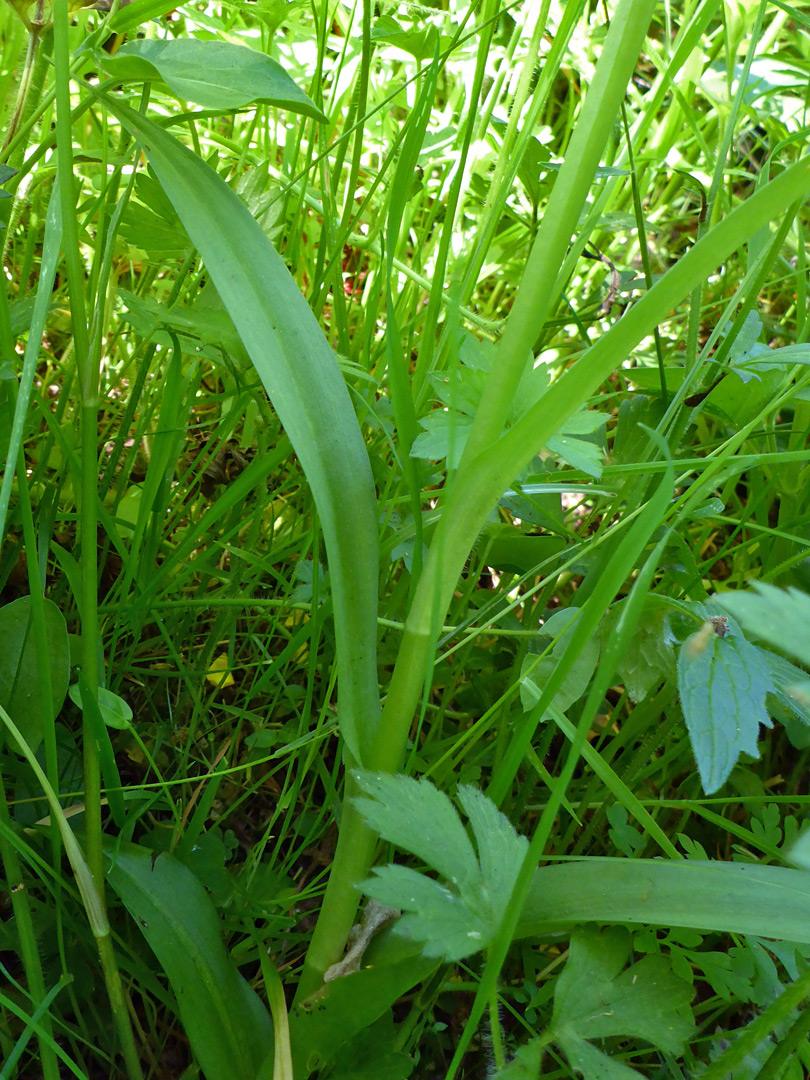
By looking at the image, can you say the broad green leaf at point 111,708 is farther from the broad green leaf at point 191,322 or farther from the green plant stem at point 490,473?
the broad green leaf at point 191,322

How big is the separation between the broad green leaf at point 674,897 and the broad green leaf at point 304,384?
184mm

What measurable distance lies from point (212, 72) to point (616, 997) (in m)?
0.76

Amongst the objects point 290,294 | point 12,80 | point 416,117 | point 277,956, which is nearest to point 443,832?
point 277,956

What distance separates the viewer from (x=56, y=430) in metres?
0.72

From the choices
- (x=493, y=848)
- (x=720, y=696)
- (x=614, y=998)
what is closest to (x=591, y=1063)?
(x=614, y=998)

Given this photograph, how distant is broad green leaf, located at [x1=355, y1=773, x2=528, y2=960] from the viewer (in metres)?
0.50

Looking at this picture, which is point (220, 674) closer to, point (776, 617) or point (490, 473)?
point (490, 473)

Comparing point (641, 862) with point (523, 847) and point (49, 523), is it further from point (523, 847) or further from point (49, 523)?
point (49, 523)

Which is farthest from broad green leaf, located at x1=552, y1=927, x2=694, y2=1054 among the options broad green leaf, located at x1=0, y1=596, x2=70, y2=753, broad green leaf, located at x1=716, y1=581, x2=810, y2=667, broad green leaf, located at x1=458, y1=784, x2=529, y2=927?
broad green leaf, located at x1=0, y1=596, x2=70, y2=753

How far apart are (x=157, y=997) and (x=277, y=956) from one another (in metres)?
0.11

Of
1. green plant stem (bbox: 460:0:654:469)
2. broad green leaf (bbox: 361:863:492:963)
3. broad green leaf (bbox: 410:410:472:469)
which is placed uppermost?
green plant stem (bbox: 460:0:654:469)

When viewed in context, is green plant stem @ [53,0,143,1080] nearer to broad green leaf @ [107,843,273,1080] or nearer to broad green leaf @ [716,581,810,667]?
broad green leaf @ [107,843,273,1080]

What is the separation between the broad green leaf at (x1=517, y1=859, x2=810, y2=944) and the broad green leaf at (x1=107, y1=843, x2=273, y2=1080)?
24cm

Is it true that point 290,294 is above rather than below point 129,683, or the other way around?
above
